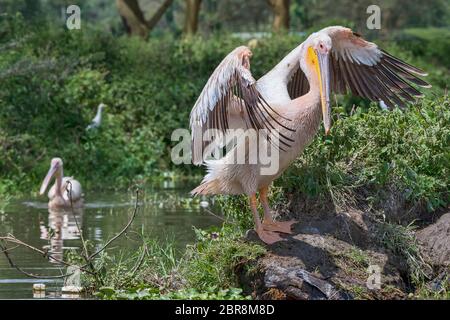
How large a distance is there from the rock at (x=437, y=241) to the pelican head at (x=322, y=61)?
53.8 inches

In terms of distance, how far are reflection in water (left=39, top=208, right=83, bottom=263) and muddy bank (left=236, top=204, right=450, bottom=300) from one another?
230 centimetres

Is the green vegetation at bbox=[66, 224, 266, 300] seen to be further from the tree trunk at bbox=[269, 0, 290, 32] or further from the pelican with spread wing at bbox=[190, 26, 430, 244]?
the tree trunk at bbox=[269, 0, 290, 32]

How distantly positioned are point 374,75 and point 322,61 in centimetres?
117

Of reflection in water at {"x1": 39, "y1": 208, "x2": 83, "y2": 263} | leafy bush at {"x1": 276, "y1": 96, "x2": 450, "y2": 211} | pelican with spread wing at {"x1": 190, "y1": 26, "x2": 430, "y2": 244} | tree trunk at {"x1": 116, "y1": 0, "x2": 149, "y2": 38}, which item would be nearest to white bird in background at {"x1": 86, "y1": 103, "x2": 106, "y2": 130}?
reflection in water at {"x1": 39, "y1": 208, "x2": 83, "y2": 263}

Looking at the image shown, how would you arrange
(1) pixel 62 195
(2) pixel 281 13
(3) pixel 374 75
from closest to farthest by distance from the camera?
1. (3) pixel 374 75
2. (1) pixel 62 195
3. (2) pixel 281 13

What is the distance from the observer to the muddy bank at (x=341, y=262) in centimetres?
799

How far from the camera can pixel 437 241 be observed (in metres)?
8.84

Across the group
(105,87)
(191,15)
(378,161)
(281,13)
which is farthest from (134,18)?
(378,161)

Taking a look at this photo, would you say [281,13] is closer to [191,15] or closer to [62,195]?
[191,15]

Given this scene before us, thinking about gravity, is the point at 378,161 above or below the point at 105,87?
above

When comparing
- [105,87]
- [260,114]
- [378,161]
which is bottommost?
[105,87]

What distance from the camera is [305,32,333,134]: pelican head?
8.58 m

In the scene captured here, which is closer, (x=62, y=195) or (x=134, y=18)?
(x=62, y=195)

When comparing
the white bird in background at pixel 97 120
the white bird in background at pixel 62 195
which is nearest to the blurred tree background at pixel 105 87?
the white bird in background at pixel 97 120
